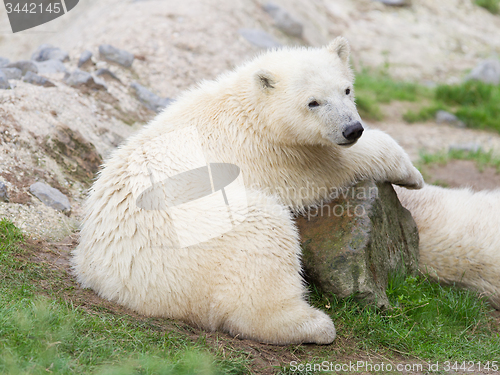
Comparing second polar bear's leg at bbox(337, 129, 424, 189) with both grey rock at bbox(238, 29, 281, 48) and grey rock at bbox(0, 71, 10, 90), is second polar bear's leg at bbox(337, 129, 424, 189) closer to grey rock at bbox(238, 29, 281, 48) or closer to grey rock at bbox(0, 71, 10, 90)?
grey rock at bbox(0, 71, 10, 90)

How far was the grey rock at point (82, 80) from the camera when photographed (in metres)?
6.89

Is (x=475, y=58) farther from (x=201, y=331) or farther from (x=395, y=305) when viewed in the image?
(x=201, y=331)

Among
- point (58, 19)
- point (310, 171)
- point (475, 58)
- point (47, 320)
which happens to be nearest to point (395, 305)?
point (310, 171)

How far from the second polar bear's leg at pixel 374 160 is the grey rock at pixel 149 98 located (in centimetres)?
364

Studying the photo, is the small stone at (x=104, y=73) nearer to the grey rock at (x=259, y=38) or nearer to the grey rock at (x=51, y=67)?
the grey rock at (x=51, y=67)

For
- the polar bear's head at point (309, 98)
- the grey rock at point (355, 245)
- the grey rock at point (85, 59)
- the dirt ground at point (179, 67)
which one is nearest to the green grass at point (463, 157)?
the dirt ground at point (179, 67)

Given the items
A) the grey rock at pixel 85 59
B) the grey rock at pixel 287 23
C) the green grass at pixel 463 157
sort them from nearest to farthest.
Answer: the grey rock at pixel 85 59 < the green grass at pixel 463 157 < the grey rock at pixel 287 23

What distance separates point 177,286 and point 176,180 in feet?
2.80

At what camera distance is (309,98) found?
4094 mm

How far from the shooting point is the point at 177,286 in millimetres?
3775

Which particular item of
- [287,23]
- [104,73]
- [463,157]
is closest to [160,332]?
[104,73]

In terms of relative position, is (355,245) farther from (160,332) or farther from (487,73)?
(487,73)

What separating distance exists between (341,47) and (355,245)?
180 cm

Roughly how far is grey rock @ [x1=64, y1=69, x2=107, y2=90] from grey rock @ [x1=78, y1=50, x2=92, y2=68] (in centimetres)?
72
